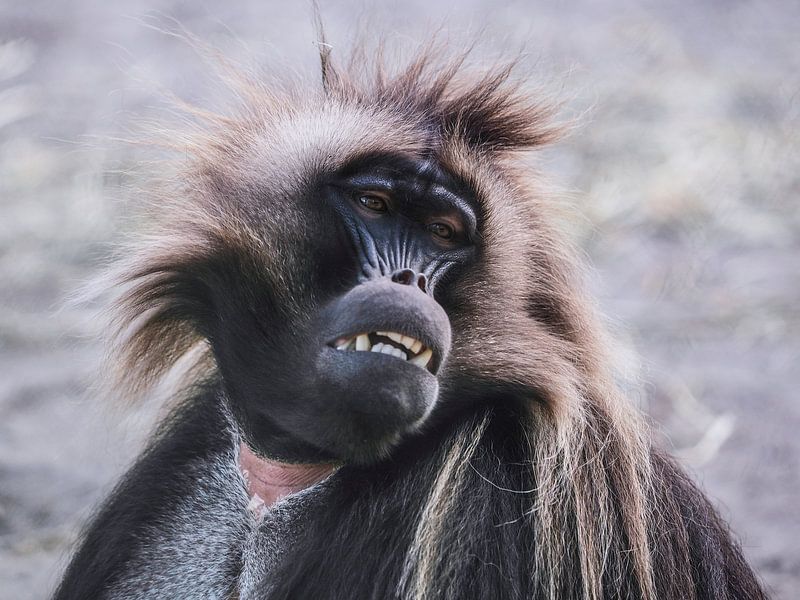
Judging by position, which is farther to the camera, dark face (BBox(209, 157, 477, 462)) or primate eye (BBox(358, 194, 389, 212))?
primate eye (BBox(358, 194, 389, 212))

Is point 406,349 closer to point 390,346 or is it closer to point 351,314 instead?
point 390,346

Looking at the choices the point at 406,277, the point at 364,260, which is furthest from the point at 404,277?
the point at 364,260

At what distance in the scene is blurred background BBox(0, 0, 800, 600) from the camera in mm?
4789

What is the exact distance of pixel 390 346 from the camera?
8.95 ft

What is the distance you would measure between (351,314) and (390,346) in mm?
119

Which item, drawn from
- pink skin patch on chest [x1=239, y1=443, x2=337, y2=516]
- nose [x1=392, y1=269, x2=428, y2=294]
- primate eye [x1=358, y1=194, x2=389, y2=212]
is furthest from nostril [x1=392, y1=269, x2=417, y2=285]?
pink skin patch on chest [x1=239, y1=443, x2=337, y2=516]

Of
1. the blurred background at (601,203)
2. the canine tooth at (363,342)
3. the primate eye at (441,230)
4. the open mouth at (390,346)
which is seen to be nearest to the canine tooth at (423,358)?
the open mouth at (390,346)

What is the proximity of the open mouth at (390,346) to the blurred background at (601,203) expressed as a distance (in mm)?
951

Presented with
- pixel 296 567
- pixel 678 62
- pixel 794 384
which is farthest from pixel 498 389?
pixel 678 62

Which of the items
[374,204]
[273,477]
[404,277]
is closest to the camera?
[404,277]

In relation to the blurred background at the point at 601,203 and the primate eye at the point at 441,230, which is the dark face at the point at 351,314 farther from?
the blurred background at the point at 601,203

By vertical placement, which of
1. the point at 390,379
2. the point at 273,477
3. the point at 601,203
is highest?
the point at 601,203

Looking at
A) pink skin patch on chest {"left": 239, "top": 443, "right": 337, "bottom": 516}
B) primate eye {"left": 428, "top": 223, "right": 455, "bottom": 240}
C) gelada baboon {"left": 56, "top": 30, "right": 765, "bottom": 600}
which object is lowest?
pink skin patch on chest {"left": 239, "top": 443, "right": 337, "bottom": 516}

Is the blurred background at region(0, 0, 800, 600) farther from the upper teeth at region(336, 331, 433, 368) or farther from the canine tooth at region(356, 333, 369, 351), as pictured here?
the canine tooth at region(356, 333, 369, 351)
